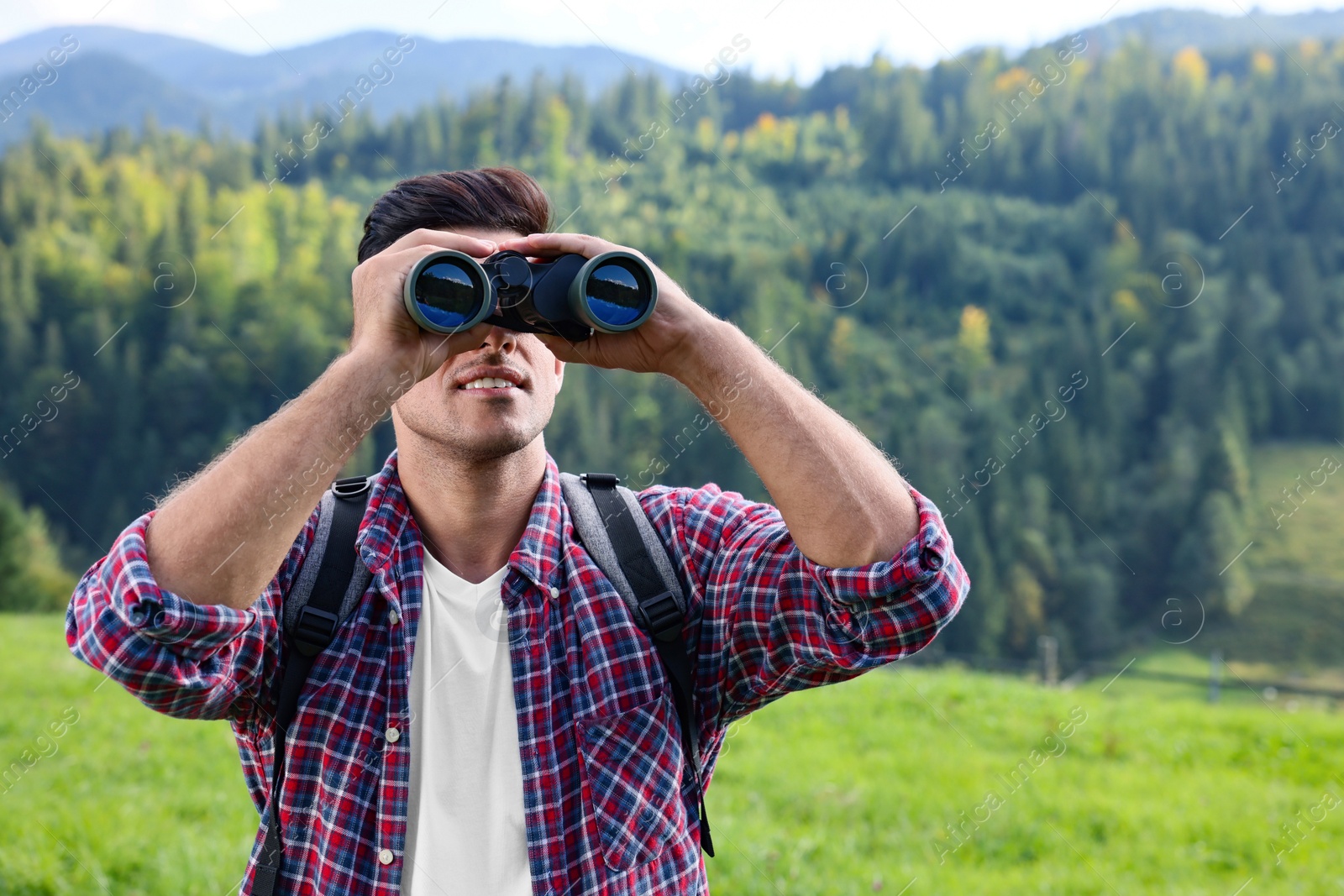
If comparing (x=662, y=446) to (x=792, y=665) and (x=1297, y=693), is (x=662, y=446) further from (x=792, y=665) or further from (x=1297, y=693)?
(x=792, y=665)

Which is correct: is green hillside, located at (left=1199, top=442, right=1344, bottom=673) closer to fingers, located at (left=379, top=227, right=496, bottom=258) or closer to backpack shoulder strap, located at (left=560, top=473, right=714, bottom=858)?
backpack shoulder strap, located at (left=560, top=473, right=714, bottom=858)

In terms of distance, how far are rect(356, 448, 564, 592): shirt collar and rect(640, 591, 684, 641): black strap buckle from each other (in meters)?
0.22

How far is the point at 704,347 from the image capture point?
2.20 metres

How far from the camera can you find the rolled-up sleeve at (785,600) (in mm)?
2107

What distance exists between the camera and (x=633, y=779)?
7.09 feet

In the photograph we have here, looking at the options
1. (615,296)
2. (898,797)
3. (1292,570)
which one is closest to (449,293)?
(615,296)

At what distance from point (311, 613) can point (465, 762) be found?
16.7 inches

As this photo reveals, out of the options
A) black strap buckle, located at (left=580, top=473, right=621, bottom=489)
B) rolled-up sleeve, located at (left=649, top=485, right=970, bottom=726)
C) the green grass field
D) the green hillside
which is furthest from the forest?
rolled-up sleeve, located at (left=649, top=485, right=970, bottom=726)

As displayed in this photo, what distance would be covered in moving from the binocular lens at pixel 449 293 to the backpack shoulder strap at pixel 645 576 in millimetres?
510

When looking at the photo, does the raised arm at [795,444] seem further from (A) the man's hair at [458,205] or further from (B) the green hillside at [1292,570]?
(B) the green hillside at [1292,570]

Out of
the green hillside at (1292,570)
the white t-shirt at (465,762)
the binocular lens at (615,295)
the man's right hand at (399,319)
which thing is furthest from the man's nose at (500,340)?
the green hillside at (1292,570)

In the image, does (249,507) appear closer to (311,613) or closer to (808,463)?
(311,613)

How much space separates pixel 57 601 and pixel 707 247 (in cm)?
7117

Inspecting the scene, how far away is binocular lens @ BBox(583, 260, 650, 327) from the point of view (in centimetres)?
224
